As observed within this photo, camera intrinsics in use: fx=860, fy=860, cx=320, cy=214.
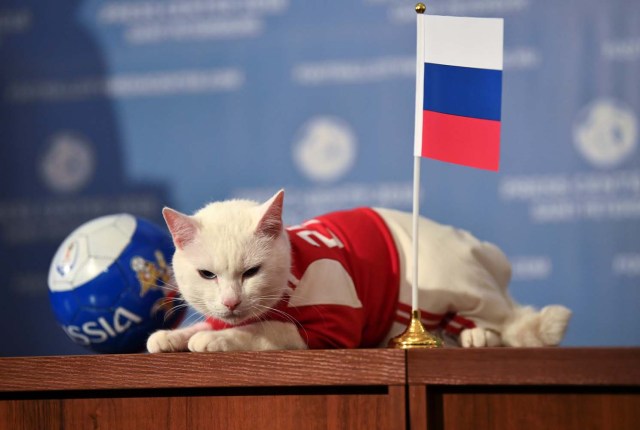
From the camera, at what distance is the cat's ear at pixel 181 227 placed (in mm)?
1492

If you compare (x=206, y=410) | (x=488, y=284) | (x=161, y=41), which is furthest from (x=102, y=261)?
(x=161, y=41)

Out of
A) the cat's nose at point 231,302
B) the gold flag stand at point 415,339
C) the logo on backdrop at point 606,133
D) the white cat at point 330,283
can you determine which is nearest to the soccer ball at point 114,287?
the white cat at point 330,283

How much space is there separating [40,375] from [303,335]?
0.44m

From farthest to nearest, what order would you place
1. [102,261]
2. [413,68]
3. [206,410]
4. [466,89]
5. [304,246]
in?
[413,68] < [102,261] < [304,246] < [466,89] < [206,410]

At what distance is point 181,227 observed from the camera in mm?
1513

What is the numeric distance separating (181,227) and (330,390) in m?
0.41

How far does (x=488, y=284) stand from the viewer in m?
1.71

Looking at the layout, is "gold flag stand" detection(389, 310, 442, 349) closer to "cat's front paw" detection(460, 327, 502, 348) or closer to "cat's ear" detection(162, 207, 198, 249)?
"cat's front paw" detection(460, 327, 502, 348)

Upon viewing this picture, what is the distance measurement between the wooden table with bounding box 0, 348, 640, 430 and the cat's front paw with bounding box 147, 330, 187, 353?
5.3 inches

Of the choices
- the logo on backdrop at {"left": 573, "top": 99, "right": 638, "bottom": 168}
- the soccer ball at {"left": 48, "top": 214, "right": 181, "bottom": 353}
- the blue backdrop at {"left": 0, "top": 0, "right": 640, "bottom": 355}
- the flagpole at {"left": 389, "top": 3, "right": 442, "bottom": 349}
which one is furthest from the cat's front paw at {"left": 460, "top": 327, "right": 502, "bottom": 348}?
the logo on backdrop at {"left": 573, "top": 99, "right": 638, "bottom": 168}

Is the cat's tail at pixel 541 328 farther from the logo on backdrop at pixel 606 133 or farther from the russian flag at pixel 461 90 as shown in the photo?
the logo on backdrop at pixel 606 133

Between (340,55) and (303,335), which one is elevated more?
(340,55)

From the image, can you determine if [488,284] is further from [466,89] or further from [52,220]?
[52,220]

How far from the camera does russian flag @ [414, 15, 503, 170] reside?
1.45 m
